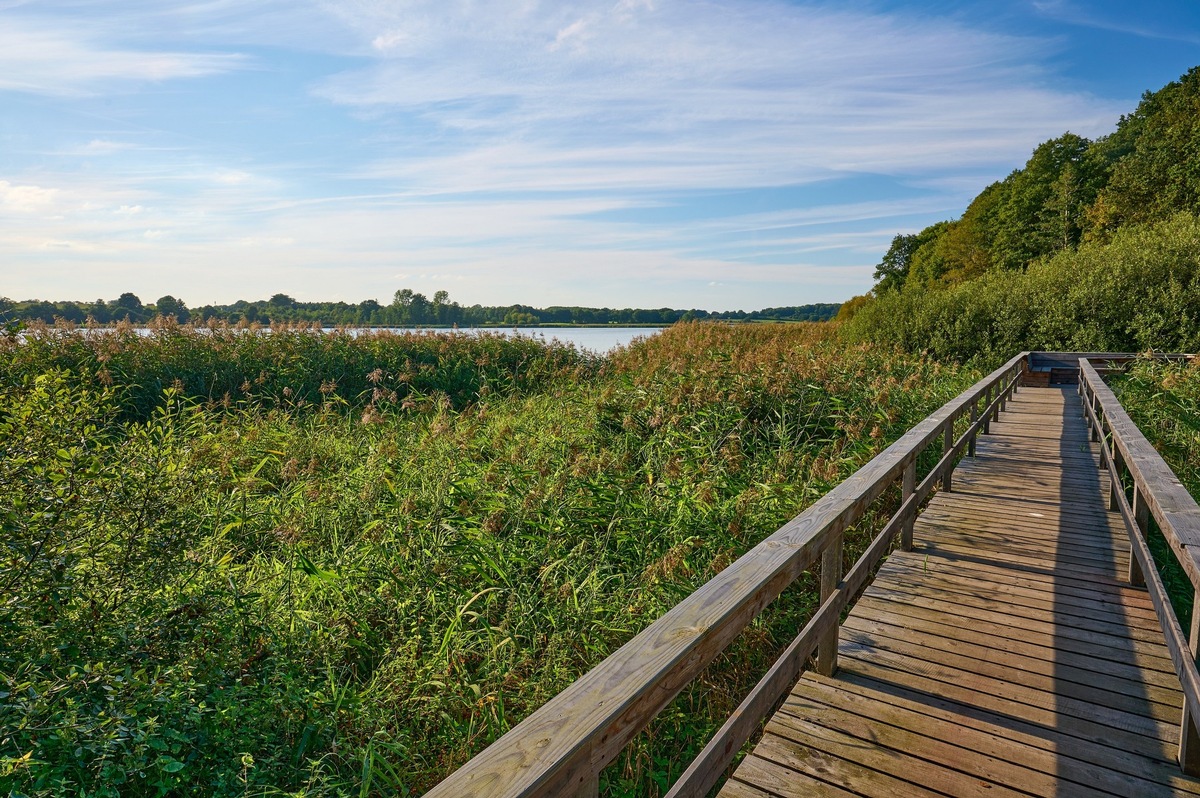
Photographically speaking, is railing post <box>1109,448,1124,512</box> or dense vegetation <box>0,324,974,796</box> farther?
railing post <box>1109,448,1124,512</box>

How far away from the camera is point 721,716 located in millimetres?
3979

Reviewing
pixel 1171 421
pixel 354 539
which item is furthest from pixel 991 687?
pixel 1171 421

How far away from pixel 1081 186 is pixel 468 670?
4807 cm

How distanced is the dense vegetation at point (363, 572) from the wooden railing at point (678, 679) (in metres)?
1.22

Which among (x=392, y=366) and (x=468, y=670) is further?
(x=392, y=366)

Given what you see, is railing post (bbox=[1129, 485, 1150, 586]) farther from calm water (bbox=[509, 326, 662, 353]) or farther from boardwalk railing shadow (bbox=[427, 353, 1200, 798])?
calm water (bbox=[509, 326, 662, 353])

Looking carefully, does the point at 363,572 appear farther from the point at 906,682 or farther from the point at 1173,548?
the point at 1173,548

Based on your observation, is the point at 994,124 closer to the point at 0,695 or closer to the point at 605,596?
the point at 605,596

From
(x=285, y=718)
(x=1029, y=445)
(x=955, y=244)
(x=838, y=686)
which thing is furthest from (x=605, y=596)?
(x=955, y=244)

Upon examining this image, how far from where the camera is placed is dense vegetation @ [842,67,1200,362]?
1542 centimetres

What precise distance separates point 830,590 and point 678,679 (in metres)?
1.86

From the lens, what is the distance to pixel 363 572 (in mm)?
4832

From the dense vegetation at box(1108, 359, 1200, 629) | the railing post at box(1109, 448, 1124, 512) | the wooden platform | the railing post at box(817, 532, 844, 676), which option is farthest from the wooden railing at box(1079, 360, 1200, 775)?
the railing post at box(817, 532, 844, 676)

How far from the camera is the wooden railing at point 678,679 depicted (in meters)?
1.32
